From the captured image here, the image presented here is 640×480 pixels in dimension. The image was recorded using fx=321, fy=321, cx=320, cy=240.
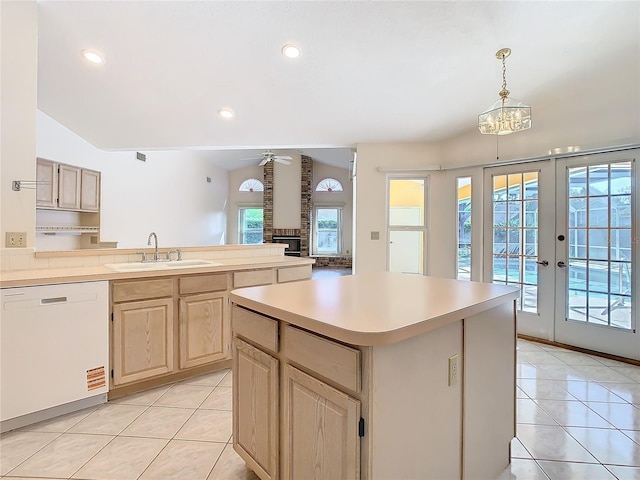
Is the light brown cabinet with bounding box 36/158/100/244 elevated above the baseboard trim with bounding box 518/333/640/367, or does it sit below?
above

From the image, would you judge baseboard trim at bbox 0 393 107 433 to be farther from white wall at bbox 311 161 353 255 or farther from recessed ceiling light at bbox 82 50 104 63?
white wall at bbox 311 161 353 255

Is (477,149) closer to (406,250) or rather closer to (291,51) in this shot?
(406,250)

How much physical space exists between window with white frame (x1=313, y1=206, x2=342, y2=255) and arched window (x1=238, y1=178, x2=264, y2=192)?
2.03 metres

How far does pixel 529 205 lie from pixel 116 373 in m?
4.11

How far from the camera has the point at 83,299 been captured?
1.97m

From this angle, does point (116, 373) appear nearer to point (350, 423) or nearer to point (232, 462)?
point (232, 462)

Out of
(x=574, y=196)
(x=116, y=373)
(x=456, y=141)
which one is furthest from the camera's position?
(x=456, y=141)

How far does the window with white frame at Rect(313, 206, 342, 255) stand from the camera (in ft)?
34.1

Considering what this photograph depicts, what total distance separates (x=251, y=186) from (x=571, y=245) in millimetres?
9194

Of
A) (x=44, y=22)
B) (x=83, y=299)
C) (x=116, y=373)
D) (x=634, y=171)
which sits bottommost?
(x=116, y=373)

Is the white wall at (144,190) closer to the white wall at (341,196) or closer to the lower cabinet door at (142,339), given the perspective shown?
the white wall at (341,196)

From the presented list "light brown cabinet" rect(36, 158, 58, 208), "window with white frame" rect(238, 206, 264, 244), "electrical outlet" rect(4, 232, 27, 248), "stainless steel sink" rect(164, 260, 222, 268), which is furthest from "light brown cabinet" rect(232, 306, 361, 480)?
"window with white frame" rect(238, 206, 264, 244)

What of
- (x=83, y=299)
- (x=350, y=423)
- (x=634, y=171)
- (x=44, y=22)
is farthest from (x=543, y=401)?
(x=44, y=22)

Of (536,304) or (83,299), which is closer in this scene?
(83,299)
